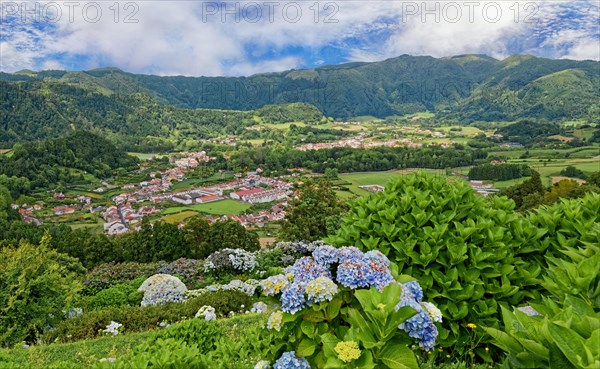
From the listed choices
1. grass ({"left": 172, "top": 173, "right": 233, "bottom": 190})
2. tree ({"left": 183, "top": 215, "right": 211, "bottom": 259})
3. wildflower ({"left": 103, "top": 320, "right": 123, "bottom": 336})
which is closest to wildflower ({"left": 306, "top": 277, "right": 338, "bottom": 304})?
wildflower ({"left": 103, "top": 320, "right": 123, "bottom": 336})

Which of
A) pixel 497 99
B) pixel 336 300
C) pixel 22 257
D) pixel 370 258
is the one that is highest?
pixel 497 99

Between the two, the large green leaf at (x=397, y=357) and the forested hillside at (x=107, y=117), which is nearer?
the large green leaf at (x=397, y=357)

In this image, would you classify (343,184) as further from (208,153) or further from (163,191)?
(208,153)

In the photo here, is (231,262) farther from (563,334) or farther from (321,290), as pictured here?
(563,334)

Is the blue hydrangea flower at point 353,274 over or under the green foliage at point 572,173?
over

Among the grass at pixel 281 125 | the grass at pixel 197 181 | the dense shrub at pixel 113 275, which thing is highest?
the grass at pixel 281 125

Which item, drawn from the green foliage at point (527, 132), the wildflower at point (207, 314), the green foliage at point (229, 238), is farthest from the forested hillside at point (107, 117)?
the wildflower at point (207, 314)

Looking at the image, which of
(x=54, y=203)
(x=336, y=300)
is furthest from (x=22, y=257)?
(x=54, y=203)

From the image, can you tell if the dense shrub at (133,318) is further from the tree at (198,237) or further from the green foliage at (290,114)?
the green foliage at (290,114)
